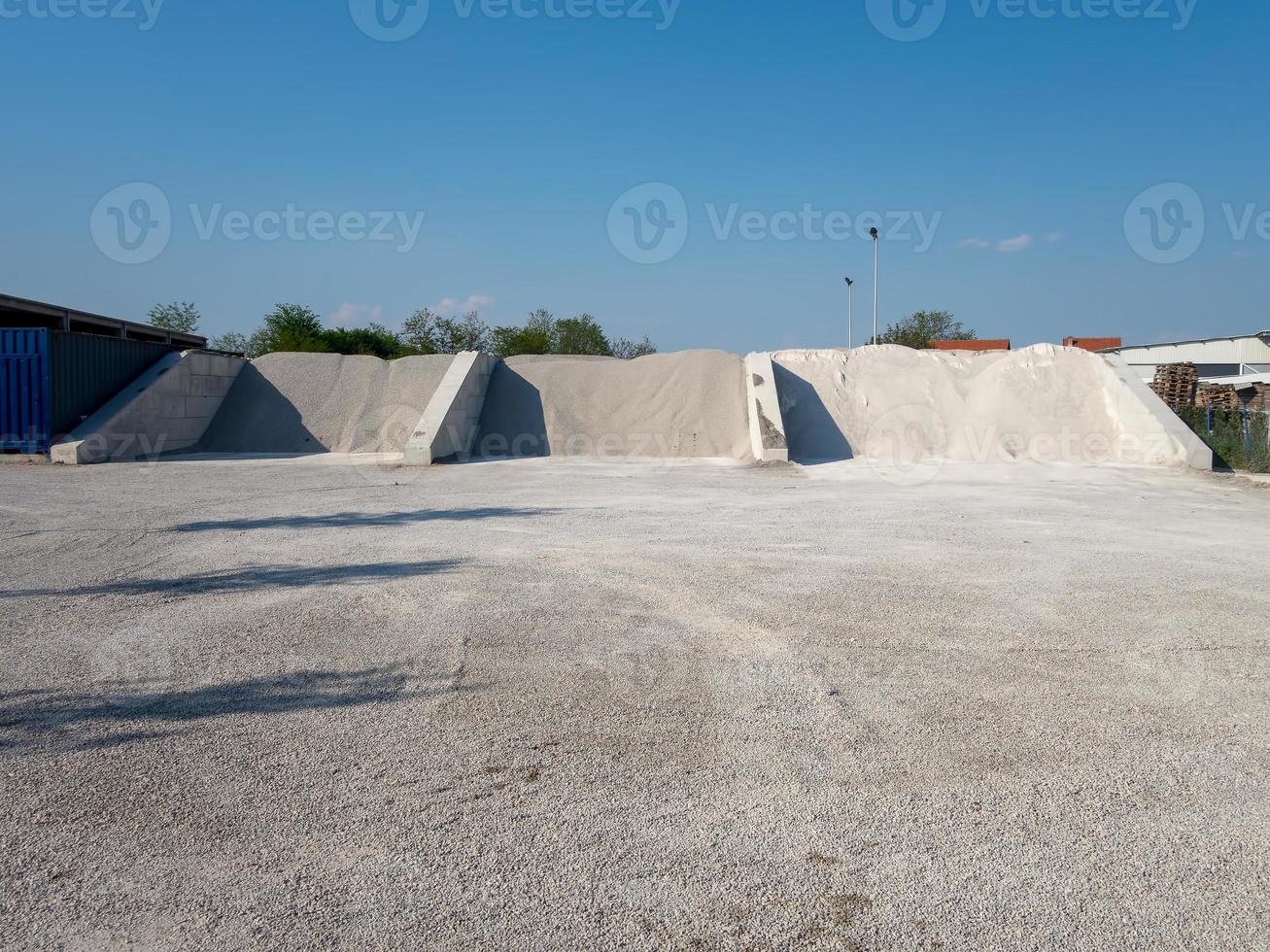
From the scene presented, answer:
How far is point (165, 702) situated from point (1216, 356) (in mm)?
61319

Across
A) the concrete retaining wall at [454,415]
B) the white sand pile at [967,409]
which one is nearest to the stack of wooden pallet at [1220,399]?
the white sand pile at [967,409]

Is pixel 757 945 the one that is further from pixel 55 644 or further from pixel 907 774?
pixel 55 644

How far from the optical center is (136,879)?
3.11m

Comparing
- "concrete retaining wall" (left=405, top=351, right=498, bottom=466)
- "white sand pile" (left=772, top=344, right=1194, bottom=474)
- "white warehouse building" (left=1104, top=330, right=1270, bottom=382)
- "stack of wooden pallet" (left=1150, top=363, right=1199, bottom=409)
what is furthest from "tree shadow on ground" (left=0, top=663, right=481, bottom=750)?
"white warehouse building" (left=1104, top=330, right=1270, bottom=382)

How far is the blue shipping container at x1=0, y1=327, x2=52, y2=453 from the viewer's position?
61.0 ft

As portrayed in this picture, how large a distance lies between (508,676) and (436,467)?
1261cm

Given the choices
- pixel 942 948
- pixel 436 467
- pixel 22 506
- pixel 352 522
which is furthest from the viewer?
pixel 436 467

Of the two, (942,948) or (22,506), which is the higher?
(22,506)

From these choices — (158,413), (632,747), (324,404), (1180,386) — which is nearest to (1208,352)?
(1180,386)

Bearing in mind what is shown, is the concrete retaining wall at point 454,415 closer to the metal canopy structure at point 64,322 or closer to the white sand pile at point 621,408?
the white sand pile at point 621,408

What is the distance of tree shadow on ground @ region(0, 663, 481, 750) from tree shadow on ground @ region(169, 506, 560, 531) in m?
5.41

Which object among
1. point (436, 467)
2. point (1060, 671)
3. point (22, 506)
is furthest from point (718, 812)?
Answer: point (436, 467)

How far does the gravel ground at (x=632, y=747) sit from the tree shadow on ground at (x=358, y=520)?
3.97 feet

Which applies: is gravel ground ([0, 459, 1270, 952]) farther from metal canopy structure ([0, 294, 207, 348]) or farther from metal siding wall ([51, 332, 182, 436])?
metal canopy structure ([0, 294, 207, 348])
